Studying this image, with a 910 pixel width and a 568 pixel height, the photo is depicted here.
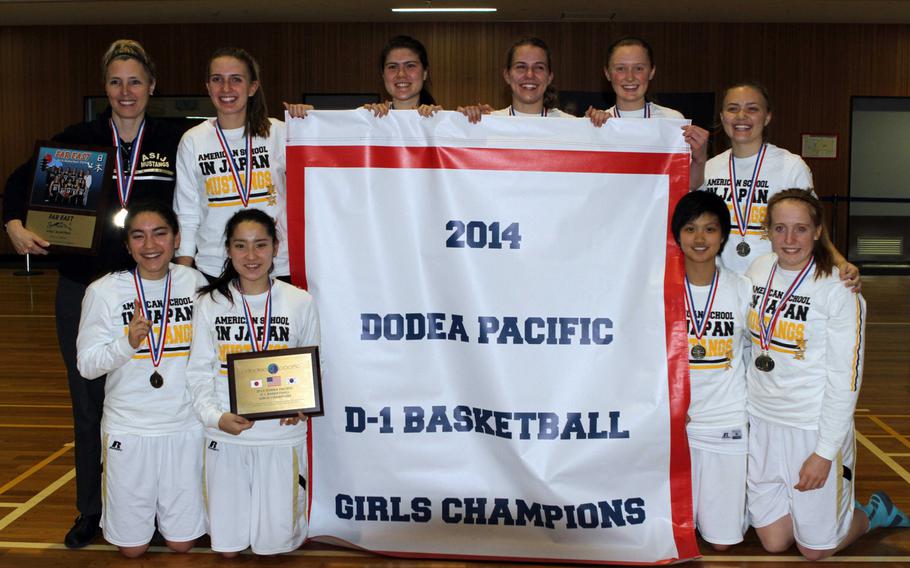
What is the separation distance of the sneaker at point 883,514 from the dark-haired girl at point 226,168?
2683 mm

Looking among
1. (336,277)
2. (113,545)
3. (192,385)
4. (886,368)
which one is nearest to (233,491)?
(192,385)

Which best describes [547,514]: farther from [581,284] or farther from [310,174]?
[310,174]

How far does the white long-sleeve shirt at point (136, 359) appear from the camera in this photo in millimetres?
3318

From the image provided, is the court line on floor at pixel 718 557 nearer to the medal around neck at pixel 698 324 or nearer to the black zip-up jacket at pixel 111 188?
the medal around neck at pixel 698 324

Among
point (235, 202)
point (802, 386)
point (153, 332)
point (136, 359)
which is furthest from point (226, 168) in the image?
point (802, 386)

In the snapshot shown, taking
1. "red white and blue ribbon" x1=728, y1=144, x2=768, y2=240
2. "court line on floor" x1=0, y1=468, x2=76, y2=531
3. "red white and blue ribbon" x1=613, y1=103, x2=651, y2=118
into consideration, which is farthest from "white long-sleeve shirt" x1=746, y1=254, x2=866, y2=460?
"court line on floor" x1=0, y1=468, x2=76, y2=531

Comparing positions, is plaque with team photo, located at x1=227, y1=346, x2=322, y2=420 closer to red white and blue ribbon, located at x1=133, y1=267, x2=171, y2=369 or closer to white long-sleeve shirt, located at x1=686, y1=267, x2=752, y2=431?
red white and blue ribbon, located at x1=133, y1=267, x2=171, y2=369

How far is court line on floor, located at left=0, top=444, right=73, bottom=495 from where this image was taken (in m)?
4.23

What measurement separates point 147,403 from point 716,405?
2.24 m

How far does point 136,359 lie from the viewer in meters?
3.34

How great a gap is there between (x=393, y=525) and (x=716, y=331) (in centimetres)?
147

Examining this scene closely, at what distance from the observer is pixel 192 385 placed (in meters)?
3.28

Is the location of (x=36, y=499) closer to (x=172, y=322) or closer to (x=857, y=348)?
(x=172, y=322)

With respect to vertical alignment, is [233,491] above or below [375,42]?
below
